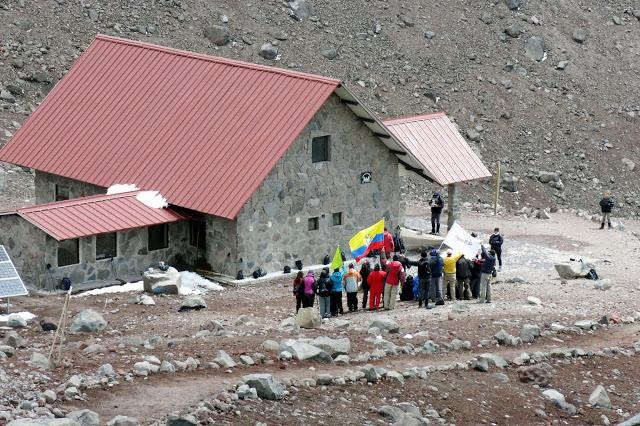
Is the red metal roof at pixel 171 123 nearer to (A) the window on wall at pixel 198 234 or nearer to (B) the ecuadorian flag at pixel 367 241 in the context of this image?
(A) the window on wall at pixel 198 234

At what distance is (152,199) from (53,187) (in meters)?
5.45

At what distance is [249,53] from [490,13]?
40.6ft

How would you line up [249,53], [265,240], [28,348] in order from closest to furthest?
[28,348] → [265,240] → [249,53]

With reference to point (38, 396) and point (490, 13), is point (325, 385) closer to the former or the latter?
point (38, 396)

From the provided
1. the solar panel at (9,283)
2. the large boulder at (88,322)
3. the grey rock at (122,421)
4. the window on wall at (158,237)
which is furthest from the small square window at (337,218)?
the grey rock at (122,421)

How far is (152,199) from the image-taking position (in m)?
44.8

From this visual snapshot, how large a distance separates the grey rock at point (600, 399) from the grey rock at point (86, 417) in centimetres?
1020

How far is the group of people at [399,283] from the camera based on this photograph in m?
37.9

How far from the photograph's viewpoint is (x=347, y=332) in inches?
1358

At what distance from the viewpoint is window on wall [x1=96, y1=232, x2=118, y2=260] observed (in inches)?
1702

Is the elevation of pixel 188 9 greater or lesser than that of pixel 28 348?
greater

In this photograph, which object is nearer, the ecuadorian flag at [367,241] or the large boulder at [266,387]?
the large boulder at [266,387]

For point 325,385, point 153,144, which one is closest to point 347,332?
point 325,385

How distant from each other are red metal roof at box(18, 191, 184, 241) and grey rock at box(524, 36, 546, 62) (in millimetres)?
32345
